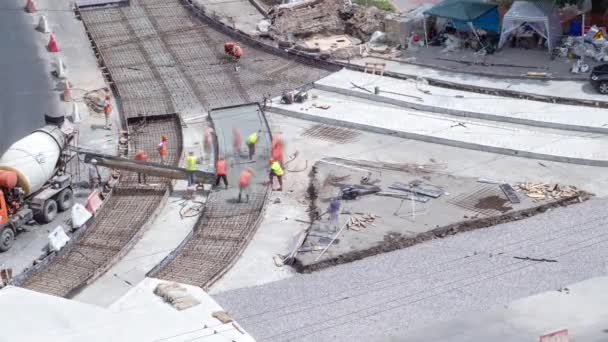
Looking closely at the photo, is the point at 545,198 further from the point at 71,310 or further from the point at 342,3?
the point at 342,3

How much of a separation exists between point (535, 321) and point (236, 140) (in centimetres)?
1481

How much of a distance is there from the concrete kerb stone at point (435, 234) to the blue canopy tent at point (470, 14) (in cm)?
1400

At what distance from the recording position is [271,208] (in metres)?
31.4

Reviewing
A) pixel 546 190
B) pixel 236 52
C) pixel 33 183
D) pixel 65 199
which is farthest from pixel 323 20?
pixel 33 183

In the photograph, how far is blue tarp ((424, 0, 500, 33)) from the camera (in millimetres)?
42906

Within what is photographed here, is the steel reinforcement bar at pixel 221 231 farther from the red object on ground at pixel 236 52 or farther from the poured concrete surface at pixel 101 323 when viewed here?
the red object on ground at pixel 236 52

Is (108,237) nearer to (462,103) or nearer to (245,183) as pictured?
(245,183)

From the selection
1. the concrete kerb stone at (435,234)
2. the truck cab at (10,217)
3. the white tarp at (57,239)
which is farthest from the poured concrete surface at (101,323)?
the truck cab at (10,217)

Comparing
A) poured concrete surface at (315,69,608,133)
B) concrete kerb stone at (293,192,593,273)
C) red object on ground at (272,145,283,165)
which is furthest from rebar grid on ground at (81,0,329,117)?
concrete kerb stone at (293,192,593,273)

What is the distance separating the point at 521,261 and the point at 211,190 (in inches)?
409

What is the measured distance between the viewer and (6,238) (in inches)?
1134

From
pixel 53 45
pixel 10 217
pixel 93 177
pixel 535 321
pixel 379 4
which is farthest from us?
pixel 379 4

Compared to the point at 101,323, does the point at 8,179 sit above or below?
above

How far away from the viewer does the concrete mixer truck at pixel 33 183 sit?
29141 mm
